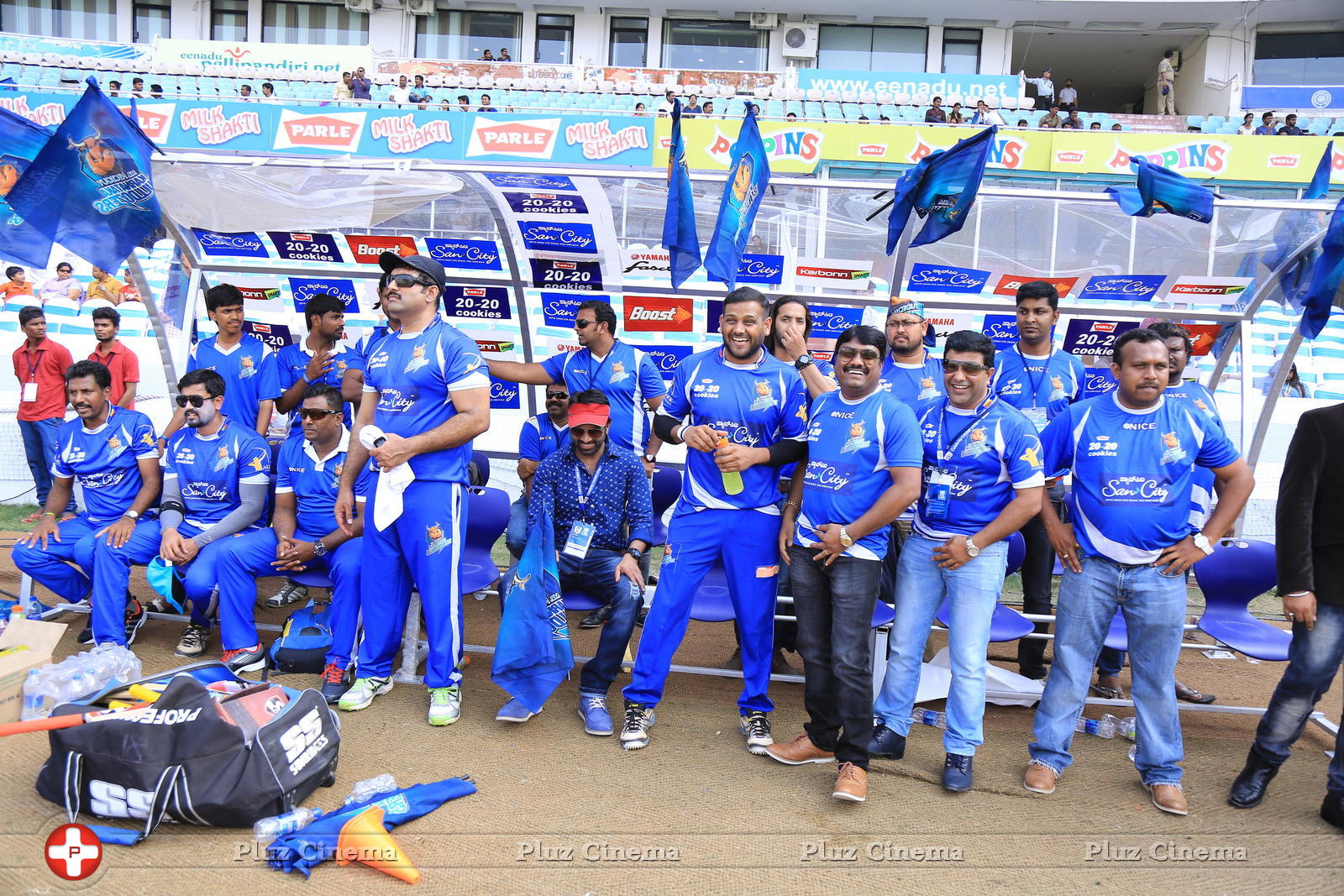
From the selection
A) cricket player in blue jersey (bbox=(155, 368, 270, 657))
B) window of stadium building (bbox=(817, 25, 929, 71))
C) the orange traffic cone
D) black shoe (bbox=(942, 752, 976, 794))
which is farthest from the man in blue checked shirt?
window of stadium building (bbox=(817, 25, 929, 71))

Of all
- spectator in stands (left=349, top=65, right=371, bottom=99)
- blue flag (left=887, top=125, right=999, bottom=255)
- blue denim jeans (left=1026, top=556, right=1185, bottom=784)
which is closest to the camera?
blue denim jeans (left=1026, top=556, right=1185, bottom=784)

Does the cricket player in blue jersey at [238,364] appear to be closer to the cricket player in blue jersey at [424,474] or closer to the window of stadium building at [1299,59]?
the cricket player in blue jersey at [424,474]

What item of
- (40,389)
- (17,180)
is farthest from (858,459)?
(40,389)

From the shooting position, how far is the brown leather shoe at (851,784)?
11.9 feet

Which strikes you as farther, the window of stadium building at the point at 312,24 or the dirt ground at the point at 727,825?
the window of stadium building at the point at 312,24

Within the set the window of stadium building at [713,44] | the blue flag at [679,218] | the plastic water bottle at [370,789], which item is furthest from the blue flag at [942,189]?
the window of stadium building at [713,44]

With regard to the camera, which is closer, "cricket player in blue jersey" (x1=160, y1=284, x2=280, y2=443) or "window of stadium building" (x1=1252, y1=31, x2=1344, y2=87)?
"cricket player in blue jersey" (x1=160, y1=284, x2=280, y2=443)

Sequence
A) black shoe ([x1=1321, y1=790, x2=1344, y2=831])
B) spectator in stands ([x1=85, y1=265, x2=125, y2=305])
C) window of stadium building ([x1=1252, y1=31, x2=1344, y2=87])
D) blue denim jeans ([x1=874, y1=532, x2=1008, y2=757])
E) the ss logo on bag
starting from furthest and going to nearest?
window of stadium building ([x1=1252, y1=31, x2=1344, y2=87])
spectator in stands ([x1=85, y1=265, x2=125, y2=305])
blue denim jeans ([x1=874, y1=532, x2=1008, y2=757])
black shoe ([x1=1321, y1=790, x2=1344, y2=831])
the ss logo on bag

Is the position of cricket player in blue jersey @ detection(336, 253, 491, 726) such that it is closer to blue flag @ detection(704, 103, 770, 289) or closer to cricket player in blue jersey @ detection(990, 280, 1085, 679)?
blue flag @ detection(704, 103, 770, 289)

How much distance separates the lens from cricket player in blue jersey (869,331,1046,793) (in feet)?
12.3

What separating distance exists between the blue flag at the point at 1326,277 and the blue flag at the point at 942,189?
6.35ft

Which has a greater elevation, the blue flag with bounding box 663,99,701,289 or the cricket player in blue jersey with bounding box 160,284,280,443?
the blue flag with bounding box 663,99,701,289

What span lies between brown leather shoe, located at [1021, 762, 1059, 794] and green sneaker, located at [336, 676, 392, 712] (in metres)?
2.96

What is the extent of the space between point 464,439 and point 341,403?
4.34 ft
